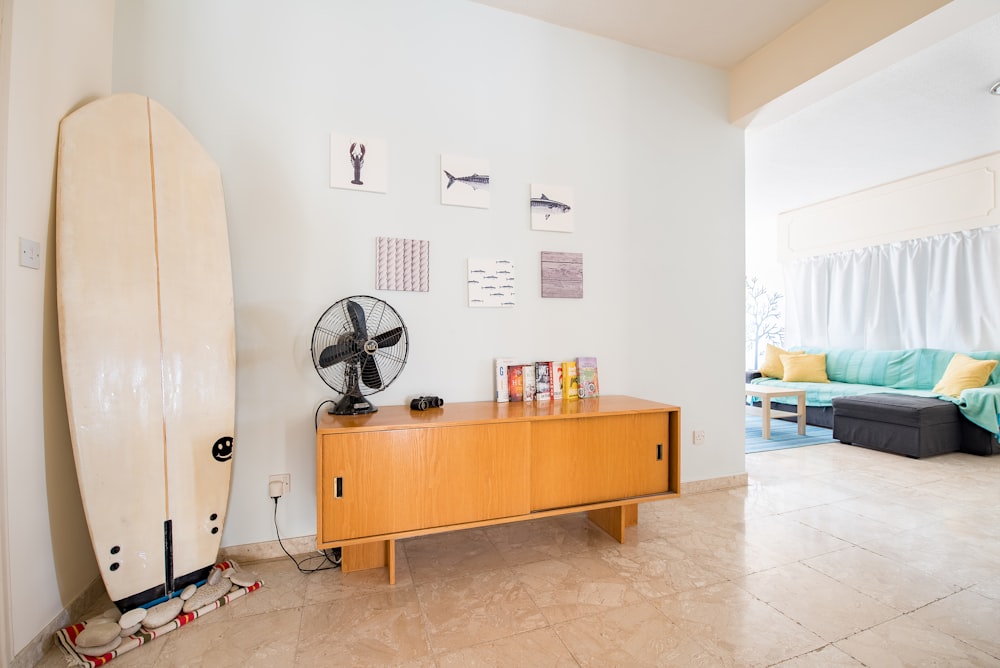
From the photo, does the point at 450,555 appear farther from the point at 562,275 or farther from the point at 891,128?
the point at 891,128

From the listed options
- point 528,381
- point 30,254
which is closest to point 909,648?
point 528,381

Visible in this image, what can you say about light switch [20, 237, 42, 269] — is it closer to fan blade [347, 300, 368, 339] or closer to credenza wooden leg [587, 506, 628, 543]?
fan blade [347, 300, 368, 339]

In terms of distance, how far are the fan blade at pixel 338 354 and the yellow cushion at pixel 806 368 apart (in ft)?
18.6

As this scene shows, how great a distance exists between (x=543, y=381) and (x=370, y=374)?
37.6 inches

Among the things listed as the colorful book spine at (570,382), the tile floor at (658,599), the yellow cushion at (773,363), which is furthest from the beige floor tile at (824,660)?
the yellow cushion at (773,363)

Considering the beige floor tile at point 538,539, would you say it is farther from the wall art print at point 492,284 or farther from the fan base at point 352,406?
the wall art print at point 492,284

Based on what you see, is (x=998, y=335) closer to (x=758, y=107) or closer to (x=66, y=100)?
(x=758, y=107)

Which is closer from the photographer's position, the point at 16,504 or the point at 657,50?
the point at 16,504

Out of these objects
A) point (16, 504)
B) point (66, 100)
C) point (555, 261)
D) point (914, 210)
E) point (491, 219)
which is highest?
point (914, 210)

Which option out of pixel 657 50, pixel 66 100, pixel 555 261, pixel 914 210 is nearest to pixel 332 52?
pixel 66 100

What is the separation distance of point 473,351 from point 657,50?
2.33 metres

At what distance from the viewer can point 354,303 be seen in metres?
1.91

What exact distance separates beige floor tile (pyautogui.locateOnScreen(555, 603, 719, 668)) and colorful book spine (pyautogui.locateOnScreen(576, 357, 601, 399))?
1.14 meters

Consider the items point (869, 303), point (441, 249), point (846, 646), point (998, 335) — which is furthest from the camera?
point (869, 303)
